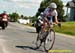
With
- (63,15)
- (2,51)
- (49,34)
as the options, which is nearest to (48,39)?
(49,34)

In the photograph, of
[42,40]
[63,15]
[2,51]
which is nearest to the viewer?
[2,51]

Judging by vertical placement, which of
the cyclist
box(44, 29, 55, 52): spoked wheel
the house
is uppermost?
the cyclist

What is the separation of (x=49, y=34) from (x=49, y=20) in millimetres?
508

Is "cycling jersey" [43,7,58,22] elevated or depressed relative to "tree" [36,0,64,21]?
elevated

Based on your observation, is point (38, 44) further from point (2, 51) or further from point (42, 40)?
point (2, 51)

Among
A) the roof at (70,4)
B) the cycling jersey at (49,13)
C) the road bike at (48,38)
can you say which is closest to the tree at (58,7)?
the roof at (70,4)

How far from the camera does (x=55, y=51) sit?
514 inches

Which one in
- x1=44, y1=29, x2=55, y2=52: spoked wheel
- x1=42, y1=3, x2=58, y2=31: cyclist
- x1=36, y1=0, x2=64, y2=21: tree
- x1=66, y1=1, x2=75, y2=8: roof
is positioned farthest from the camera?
x1=66, y1=1, x2=75, y2=8: roof

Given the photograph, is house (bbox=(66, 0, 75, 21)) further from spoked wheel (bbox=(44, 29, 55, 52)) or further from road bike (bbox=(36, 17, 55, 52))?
spoked wheel (bbox=(44, 29, 55, 52))

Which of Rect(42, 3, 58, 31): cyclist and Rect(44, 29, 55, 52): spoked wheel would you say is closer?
Rect(42, 3, 58, 31): cyclist

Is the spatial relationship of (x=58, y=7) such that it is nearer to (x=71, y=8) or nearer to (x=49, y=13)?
(x=71, y=8)

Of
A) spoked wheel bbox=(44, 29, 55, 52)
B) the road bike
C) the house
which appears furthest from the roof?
spoked wheel bbox=(44, 29, 55, 52)

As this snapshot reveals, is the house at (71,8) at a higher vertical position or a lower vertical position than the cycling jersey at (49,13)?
lower

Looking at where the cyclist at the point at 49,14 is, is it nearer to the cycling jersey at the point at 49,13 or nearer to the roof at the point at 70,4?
the cycling jersey at the point at 49,13
